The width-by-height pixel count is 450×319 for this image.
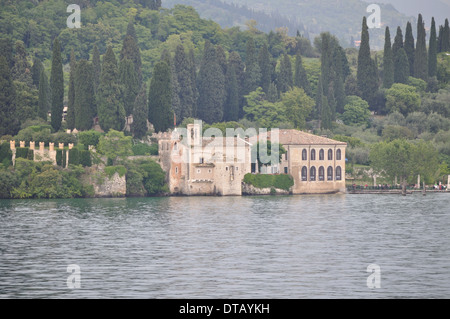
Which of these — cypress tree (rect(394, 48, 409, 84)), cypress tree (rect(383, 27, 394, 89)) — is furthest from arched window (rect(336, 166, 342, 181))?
cypress tree (rect(394, 48, 409, 84))

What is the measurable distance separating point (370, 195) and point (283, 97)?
789 inches

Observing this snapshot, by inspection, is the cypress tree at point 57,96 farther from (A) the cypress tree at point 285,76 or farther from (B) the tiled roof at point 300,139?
(A) the cypress tree at point 285,76

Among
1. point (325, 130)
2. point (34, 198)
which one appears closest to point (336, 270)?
point (34, 198)

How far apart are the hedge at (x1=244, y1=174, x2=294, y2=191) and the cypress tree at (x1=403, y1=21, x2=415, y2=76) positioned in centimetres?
3546

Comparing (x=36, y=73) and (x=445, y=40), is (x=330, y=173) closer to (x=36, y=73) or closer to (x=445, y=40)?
(x=36, y=73)

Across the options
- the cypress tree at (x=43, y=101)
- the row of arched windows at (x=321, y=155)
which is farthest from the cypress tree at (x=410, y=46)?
the cypress tree at (x=43, y=101)

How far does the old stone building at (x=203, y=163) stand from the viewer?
83.1 m

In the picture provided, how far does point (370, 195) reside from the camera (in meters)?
86.6

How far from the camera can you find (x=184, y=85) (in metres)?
96.4

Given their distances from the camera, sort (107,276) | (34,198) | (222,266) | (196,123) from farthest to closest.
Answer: (196,123), (34,198), (222,266), (107,276)

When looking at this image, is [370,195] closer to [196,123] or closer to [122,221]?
[196,123]

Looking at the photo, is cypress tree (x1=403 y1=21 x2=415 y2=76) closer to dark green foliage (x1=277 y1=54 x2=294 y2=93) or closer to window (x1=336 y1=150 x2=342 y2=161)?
dark green foliage (x1=277 y1=54 x2=294 y2=93)

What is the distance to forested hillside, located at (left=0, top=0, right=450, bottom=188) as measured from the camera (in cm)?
8600
